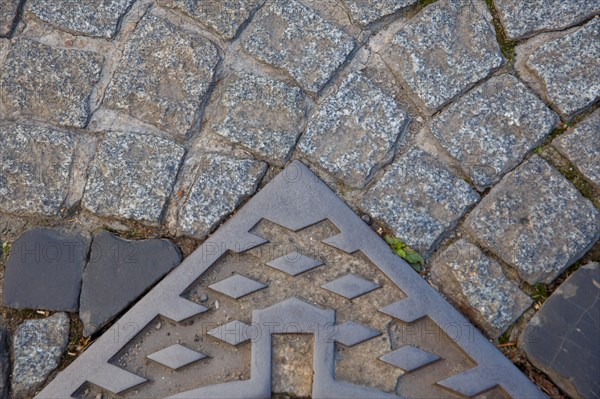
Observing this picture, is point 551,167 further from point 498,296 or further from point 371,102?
point 371,102

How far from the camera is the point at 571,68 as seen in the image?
228 cm

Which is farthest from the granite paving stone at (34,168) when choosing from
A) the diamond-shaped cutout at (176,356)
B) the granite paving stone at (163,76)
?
the diamond-shaped cutout at (176,356)

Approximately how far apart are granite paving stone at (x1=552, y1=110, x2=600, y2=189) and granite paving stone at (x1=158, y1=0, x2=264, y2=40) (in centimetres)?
133

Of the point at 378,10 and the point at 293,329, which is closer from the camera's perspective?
the point at 293,329

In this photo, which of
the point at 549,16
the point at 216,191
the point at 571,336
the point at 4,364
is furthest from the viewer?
the point at 549,16

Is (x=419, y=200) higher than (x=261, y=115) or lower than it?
higher

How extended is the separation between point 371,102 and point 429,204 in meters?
0.46

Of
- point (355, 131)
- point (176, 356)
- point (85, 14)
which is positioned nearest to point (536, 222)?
point (355, 131)

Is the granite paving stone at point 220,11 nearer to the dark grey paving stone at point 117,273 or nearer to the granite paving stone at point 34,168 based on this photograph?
the granite paving stone at point 34,168

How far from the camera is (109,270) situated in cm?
219

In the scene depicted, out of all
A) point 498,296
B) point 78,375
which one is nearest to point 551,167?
point 498,296

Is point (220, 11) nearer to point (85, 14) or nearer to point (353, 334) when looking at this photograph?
point (85, 14)

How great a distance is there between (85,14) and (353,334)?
1691mm

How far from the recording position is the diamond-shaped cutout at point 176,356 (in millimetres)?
2061
